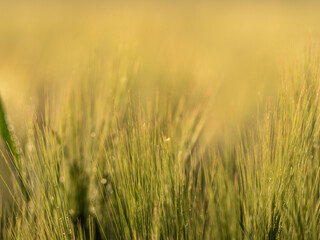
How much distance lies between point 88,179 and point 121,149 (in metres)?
0.36

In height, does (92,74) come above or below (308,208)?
above

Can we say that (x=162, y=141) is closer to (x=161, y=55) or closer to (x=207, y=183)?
(x=207, y=183)

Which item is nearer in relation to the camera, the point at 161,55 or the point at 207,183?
the point at 207,183

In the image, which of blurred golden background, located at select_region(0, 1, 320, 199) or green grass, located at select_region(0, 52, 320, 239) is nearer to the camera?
green grass, located at select_region(0, 52, 320, 239)

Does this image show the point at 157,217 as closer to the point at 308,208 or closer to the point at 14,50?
the point at 308,208

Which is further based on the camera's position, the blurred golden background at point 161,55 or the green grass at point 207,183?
the blurred golden background at point 161,55

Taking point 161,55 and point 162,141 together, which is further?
point 161,55

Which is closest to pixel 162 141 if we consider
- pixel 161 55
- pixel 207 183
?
pixel 207 183

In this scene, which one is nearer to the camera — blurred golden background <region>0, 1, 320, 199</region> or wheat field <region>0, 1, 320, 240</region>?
wheat field <region>0, 1, 320, 240</region>

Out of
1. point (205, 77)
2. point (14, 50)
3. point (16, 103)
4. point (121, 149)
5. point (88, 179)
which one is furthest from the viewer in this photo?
point (14, 50)

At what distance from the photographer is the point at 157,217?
75 cm

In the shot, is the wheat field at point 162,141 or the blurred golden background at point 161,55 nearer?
the wheat field at point 162,141

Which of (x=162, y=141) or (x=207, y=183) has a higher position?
(x=162, y=141)

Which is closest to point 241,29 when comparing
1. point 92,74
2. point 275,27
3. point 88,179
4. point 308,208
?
point 275,27
